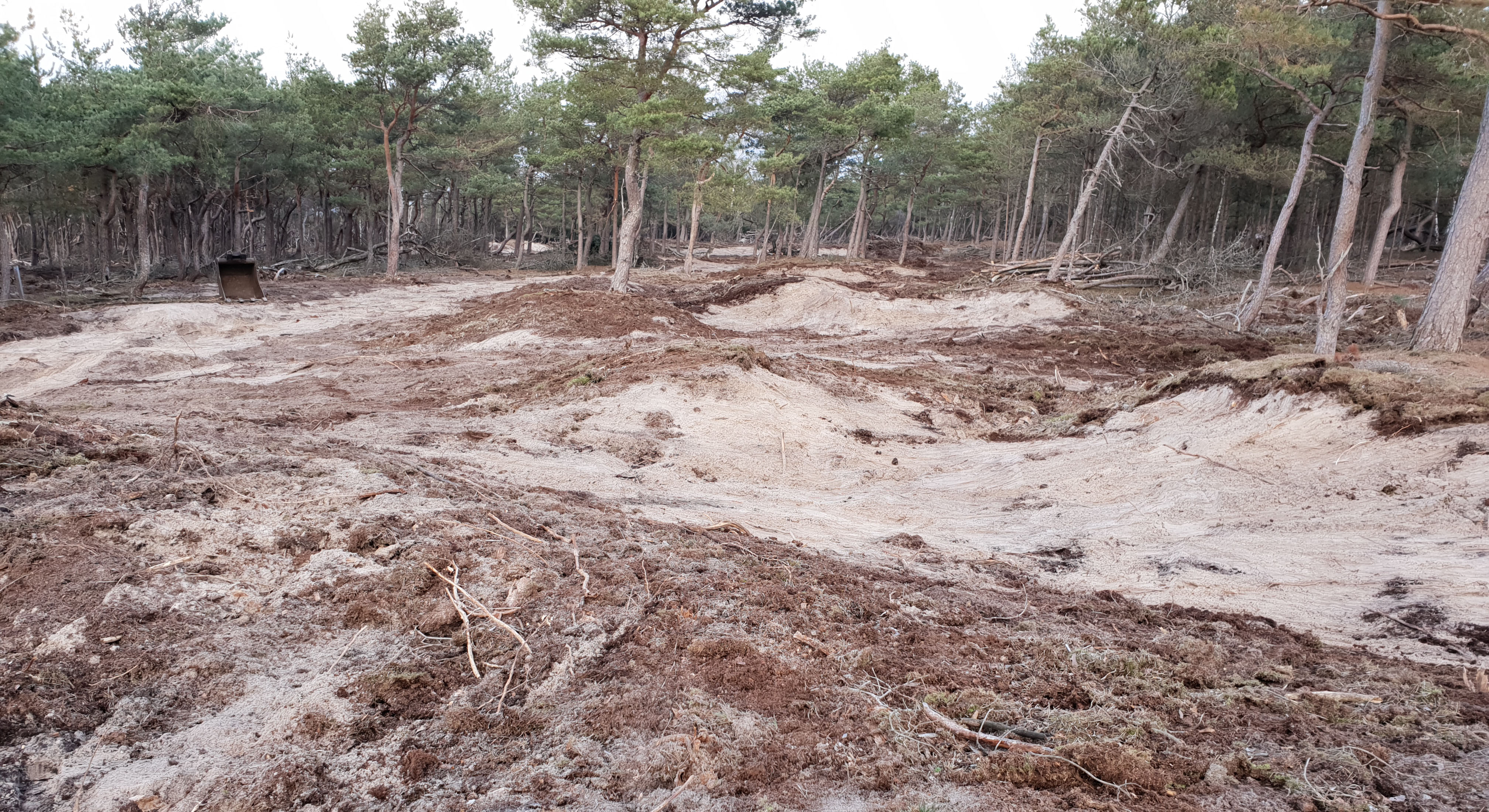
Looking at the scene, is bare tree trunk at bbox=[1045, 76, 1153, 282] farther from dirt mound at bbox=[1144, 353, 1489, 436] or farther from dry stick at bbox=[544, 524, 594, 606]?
dry stick at bbox=[544, 524, 594, 606]

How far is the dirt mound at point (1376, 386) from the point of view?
235 inches

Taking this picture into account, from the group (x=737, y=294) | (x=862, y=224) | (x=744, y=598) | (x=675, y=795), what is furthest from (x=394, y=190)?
(x=675, y=795)

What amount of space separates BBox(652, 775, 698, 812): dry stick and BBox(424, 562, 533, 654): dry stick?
39.1 inches

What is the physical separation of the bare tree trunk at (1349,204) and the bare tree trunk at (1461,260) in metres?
0.99

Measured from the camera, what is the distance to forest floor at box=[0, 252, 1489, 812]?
236 centimetres

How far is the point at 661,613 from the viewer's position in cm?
344

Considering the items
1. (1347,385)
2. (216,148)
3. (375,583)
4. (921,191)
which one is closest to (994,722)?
(375,583)

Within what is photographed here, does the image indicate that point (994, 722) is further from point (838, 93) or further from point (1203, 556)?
point (838, 93)

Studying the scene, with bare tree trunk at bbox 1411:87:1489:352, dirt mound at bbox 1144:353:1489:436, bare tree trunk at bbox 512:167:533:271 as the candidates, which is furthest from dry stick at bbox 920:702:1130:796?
bare tree trunk at bbox 512:167:533:271

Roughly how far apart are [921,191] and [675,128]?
29.7 m

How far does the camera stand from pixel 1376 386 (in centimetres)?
660

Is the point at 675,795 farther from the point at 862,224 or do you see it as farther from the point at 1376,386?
the point at 862,224

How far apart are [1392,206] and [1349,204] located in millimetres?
9709

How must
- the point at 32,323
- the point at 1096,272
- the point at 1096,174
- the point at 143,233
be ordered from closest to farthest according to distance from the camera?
1. the point at 32,323
2. the point at 1096,174
3. the point at 143,233
4. the point at 1096,272
